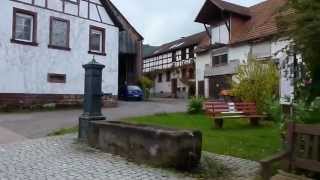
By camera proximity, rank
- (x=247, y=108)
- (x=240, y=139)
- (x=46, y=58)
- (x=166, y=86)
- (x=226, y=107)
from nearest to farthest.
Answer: (x=240, y=139)
(x=226, y=107)
(x=247, y=108)
(x=46, y=58)
(x=166, y=86)

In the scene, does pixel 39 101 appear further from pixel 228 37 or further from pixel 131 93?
pixel 228 37

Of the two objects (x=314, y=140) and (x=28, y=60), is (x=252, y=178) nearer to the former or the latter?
(x=314, y=140)

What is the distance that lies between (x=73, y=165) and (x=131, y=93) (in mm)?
26064

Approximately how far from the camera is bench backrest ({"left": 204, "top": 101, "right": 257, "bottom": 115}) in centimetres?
1541

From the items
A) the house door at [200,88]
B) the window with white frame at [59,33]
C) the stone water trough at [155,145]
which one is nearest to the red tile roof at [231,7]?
the house door at [200,88]

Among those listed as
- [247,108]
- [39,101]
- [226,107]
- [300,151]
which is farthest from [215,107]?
[39,101]

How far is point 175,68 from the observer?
55250 millimetres

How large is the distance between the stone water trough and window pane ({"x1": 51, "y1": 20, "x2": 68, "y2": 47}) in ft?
51.2

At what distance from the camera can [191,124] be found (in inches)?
633

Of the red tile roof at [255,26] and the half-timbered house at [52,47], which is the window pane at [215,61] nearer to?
the red tile roof at [255,26]

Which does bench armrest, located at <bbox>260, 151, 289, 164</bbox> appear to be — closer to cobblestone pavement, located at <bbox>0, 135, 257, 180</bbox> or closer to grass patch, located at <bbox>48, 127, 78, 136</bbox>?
cobblestone pavement, located at <bbox>0, 135, 257, 180</bbox>

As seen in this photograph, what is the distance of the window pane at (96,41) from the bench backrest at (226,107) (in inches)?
518

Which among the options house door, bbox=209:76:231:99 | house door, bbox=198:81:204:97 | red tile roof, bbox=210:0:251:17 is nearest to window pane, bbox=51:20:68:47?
red tile roof, bbox=210:0:251:17

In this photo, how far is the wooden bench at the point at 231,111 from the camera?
1529 cm
